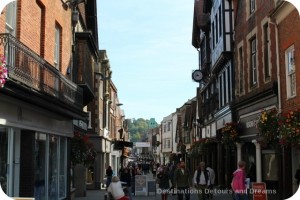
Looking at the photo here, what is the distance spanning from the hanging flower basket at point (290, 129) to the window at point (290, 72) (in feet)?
9.31

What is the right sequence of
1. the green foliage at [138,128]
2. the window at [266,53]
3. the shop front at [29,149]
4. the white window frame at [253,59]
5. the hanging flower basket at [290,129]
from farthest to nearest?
the green foliage at [138,128] → the white window frame at [253,59] → the window at [266,53] → the hanging flower basket at [290,129] → the shop front at [29,149]

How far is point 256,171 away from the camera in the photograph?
2131cm

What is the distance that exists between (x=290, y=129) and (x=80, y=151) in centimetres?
1028

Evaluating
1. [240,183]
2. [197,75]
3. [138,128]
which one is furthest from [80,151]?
[138,128]

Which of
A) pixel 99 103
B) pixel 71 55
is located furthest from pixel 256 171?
pixel 99 103

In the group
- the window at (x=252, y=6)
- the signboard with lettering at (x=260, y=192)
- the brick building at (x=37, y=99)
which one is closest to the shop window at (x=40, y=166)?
the brick building at (x=37, y=99)

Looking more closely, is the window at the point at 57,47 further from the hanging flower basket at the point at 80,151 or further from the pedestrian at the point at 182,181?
the pedestrian at the point at 182,181

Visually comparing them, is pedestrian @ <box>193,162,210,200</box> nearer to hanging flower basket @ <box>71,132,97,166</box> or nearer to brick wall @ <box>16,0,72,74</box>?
hanging flower basket @ <box>71,132,97,166</box>

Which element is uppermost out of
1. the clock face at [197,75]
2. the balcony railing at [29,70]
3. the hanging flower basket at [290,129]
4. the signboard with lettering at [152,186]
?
the clock face at [197,75]

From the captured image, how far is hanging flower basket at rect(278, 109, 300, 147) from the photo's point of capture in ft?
42.5

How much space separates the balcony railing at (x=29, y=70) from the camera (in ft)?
36.7

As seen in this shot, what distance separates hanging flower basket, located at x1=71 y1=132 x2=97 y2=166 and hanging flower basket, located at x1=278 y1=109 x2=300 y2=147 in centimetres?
966

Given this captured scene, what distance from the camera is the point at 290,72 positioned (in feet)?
54.0

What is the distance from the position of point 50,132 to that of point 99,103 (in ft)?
67.1
